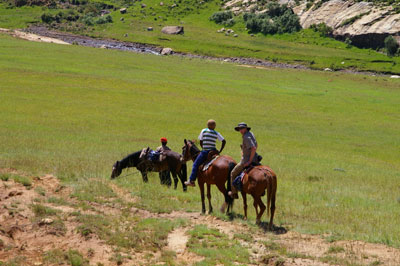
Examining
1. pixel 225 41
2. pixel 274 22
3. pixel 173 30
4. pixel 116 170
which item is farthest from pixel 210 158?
pixel 274 22

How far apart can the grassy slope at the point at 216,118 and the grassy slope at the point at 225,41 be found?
22.5 metres

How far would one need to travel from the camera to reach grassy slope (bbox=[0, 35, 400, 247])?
1880 centimetres

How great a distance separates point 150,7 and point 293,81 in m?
97.9

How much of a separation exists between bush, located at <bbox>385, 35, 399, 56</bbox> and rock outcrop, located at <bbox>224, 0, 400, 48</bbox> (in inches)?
229

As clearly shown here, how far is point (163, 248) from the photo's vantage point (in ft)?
41.8

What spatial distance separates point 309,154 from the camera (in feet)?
116

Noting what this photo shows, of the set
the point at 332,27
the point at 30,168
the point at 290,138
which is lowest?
the point at 290,138

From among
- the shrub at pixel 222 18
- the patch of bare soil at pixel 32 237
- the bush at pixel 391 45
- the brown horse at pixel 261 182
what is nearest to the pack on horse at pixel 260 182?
the brown horse at pixel 261 182

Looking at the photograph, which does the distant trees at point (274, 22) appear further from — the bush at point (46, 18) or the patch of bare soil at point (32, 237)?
the patch of bare soil at point (32, 237)

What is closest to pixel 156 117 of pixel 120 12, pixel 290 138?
pixel 290 138

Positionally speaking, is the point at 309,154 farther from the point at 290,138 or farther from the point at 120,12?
the point at 120,12

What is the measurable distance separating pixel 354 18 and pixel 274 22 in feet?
72.3

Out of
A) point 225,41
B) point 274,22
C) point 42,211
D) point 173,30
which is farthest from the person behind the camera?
point 274,22

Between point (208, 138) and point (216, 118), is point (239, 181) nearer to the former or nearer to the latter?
point (208, 138)
